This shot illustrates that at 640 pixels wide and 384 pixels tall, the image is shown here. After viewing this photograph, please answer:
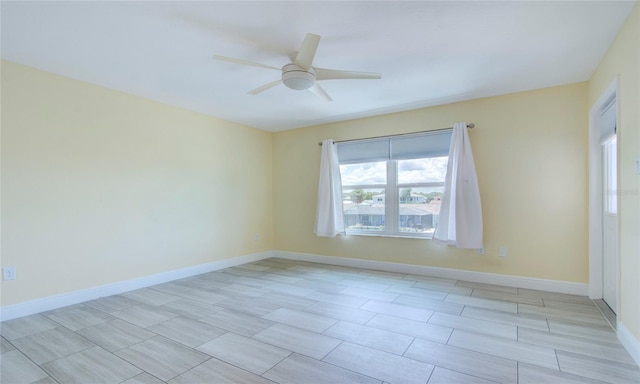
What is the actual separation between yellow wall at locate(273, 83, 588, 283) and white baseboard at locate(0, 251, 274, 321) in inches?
109

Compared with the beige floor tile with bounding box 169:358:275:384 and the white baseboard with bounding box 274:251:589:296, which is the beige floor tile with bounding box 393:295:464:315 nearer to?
the white baseboard with bounding box 274:251:589:296

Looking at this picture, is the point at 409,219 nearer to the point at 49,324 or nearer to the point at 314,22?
the point at 314,22

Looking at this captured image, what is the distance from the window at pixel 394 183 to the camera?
427cm

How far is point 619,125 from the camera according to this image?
2322 millimetres

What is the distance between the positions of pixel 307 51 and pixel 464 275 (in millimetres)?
3430

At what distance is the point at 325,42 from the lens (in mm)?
2512

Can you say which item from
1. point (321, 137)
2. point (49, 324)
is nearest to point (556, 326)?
point (321, 137)

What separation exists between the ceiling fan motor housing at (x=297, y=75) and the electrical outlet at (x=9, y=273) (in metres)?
3.10

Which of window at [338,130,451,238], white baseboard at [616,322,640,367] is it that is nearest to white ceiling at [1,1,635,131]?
window at [338,130,451,238]

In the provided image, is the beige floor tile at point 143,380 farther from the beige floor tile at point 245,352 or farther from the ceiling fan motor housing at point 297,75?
the ceiling fan motor housing at point 297,75

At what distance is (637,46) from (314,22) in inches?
86.8

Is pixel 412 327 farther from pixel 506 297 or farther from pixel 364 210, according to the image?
pixel 364 210

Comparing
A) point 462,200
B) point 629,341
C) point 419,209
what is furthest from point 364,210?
point 629,341

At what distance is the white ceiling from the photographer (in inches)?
82.3
